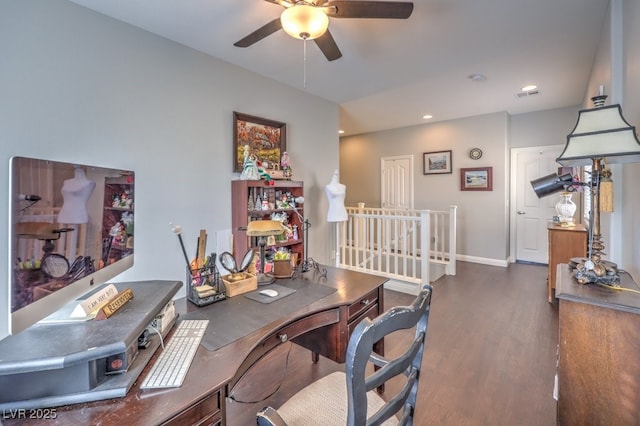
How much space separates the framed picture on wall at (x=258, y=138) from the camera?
306 centimetres

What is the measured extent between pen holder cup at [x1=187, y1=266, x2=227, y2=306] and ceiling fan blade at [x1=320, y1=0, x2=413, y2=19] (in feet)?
5.34

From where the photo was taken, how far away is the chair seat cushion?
3.58 feet

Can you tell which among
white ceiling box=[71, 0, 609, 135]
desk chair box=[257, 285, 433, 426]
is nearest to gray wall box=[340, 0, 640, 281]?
white ceiling box=[71, 0, 609, 135]

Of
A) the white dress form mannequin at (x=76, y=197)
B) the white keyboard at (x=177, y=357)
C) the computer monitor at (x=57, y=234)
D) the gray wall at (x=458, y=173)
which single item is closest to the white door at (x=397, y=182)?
the gray wall at (x=458, y=173)

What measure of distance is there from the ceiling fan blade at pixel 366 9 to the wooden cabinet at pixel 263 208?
1697 mm

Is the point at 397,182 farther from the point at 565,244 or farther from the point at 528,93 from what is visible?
the point at 565,244

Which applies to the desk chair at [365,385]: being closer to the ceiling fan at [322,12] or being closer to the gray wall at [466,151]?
the ceiling fan at [322,12]

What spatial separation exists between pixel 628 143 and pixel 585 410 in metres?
1.16

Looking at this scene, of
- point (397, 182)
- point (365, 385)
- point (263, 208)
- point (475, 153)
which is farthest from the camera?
point (397, 182)

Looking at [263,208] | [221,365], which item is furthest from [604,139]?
[263,208]

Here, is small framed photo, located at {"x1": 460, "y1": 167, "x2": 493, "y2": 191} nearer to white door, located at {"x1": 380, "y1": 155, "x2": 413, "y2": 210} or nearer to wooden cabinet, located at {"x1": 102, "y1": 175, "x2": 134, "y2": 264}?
white door, located at {"x1": 380, "y1": 155, "x2": 413, "y2": 210}

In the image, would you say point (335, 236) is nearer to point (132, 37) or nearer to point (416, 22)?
point (416, 22)

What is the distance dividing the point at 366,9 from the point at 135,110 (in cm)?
187

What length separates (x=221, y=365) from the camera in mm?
992
